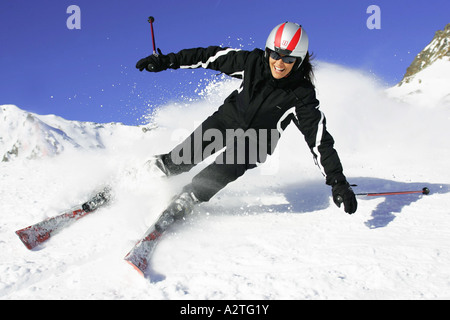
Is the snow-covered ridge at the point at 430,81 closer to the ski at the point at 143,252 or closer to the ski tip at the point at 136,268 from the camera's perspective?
the ski at the point at 143,252

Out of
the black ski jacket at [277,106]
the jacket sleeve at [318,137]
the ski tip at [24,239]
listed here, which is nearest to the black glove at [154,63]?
the black ski jacket at [277,106]

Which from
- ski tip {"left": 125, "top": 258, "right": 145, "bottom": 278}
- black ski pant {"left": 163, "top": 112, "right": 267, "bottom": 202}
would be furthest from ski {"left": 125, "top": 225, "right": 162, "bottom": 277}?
black ski pant {"left": 163, "top": 112, "right": 267, "bottom": 202}

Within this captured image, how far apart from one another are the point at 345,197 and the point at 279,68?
1.48m

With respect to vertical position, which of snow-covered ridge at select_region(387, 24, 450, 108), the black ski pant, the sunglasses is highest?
snow-covered ridge at select_region(387, 24, 450, 108)

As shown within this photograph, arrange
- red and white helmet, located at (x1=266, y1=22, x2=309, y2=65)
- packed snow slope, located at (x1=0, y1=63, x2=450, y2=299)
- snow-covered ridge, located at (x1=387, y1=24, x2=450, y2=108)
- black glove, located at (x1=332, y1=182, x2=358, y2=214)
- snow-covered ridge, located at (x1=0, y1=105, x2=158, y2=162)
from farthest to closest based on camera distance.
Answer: snow-covered ridge, located at (x1=387, y1=24, x2=450, y2=108) → snow-covered ridge, located at (x1=0, y1=105, x2=158, y2=162) → red and white helmet, located at (x1=266, y1=22, x2=309, y2=65) → black glove, located at (x1=332, y1=182, x2=358, y2=214) → packed snow slope, located at (x1=0, y1=63, x2=450, y2=299)

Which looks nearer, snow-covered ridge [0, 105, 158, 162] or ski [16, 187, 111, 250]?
ski [16, 187, 111, 250]

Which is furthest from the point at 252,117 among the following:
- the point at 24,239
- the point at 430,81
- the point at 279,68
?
the point at 430,81

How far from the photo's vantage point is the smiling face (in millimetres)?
3380

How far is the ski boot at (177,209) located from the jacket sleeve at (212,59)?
61.8 inches

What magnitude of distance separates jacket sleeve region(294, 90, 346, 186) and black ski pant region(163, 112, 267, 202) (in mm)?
634

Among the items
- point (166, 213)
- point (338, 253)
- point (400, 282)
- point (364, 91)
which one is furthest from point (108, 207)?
point (364, 91)

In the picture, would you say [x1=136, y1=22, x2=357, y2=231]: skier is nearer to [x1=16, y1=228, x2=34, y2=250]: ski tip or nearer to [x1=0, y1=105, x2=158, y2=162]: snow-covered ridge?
[x1=16, y1=228, x2=34, y2=250]: ski tip

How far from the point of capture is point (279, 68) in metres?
3.39
